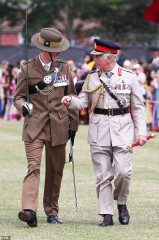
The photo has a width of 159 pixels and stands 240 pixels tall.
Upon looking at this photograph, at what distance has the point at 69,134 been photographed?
8.70m

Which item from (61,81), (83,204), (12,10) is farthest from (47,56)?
(12,10)

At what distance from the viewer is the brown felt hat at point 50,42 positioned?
27.8 feet

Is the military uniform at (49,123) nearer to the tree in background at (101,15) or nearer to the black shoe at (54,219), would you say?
the black shoe at (54,219)

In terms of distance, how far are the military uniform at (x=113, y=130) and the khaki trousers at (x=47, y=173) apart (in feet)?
1.43

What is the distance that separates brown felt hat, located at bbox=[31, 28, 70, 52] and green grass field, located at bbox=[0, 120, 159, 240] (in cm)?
187

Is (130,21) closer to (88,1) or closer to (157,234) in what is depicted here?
(88,1)

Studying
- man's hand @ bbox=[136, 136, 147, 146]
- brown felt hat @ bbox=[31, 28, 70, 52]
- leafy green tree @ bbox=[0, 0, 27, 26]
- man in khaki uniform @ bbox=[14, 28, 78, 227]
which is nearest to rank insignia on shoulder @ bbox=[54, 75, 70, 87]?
man in khaki uniform @ bbox=[14, 28, 78, 227]

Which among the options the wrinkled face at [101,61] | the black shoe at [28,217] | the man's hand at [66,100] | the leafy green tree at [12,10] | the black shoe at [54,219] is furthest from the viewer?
the leafy green tree at [12,10]

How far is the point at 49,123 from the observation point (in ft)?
28.0

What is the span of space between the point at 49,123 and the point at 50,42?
34.0 inches

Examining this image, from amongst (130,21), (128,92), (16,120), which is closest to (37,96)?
(128,92)

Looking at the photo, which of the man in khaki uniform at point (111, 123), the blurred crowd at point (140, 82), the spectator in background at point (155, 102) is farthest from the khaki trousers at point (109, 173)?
the spectator in background at point (155, 102)

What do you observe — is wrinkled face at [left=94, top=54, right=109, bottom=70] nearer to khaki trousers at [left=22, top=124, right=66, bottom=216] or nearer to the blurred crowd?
khaki trousers at [left=22, top=124, right=66, bottom=216]

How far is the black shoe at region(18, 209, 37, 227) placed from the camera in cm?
798
